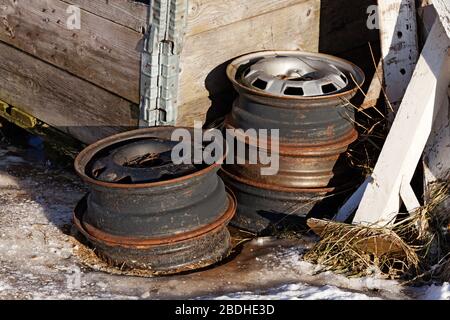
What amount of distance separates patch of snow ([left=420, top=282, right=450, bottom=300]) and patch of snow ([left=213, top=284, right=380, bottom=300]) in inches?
12.3

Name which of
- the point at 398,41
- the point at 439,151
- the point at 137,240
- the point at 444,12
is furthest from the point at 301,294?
the point at 398,41

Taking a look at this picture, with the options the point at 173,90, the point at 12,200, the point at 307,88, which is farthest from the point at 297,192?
the point at 12,200

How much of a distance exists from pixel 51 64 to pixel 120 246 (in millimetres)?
1837

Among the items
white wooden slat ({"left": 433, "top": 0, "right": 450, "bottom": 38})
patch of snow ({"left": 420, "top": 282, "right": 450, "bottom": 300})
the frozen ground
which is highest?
white wooden slat ({"left": 433, "top": 0, "right": 450, "bottom": 38})

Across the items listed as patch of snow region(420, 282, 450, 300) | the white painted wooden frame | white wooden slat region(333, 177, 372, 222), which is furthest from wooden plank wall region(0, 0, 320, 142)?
patch of snow region(420, 282, 450, 300)

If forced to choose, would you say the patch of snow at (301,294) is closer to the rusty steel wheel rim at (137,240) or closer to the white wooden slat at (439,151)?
the rusty steel wheel rim at (137,240)

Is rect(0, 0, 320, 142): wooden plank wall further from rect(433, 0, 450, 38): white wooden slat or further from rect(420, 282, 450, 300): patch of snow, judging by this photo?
rect(420, 282, 450, 300): patch of snow

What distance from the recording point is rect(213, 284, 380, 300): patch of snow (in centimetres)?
468

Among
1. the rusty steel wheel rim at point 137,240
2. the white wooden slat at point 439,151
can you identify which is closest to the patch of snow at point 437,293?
the white wooden slat at point 439,151

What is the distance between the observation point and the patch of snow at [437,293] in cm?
461

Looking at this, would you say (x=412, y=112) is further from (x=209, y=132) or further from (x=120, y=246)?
(x=120, y=246)

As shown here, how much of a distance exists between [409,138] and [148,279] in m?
1.74

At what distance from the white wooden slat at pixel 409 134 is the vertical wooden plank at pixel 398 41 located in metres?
0.57

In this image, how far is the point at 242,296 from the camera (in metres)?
4.70
